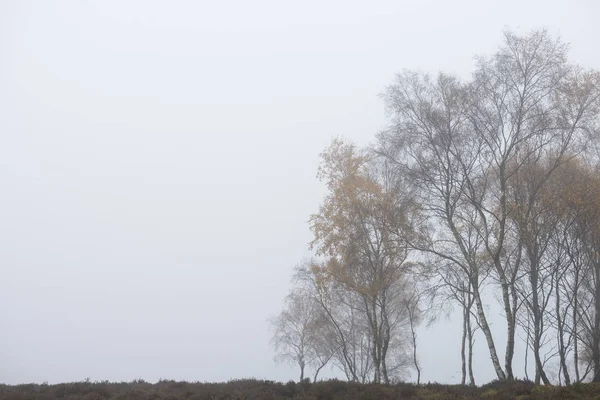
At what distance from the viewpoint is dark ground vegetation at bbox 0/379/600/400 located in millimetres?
14438

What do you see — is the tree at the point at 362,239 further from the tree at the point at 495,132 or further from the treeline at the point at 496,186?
the tree at the point at 495,132

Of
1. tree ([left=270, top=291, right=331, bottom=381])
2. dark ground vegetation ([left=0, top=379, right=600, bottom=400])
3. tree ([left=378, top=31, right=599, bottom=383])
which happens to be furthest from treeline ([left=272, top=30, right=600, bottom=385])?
tree ([left=270, top=291, right=331, bottom=381])

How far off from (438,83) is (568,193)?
7.29 m

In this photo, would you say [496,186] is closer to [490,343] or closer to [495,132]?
[495,132]

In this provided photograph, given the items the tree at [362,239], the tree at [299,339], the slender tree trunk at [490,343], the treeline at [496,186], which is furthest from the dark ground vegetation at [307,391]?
the tree at [299,339]

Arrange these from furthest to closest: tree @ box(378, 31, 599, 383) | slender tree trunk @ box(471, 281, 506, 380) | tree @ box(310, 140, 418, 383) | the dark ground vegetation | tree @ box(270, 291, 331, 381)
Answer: tree @ box(270, 291, 331, 381), tree @ box(310, 140, 418, 383), tree @ box(378, 31, 599, 383), slender tree trunk @ box(471, 281, 506, 380), the dark ground vegetation

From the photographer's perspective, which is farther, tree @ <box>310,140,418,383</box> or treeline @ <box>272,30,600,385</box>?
tree @ <box>310,140,418,383</box>

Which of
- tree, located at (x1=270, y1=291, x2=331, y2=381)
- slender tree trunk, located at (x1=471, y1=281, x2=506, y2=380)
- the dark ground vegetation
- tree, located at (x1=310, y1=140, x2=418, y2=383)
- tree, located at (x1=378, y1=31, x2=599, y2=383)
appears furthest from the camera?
tree, located at (x1=270, y1=291, x2=331, y2=381)

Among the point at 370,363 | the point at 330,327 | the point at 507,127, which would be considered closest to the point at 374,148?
the point at 507,127

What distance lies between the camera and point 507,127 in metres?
20.9

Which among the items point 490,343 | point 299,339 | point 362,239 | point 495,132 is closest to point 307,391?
point 490,343

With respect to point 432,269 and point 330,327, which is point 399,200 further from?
point 330,327

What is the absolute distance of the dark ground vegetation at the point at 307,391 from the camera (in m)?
14.4

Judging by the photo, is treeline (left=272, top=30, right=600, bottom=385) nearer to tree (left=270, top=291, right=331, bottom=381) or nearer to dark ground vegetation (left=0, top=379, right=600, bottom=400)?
dark ground vegetation (left=0, top=379, right=600, bottom=400)
